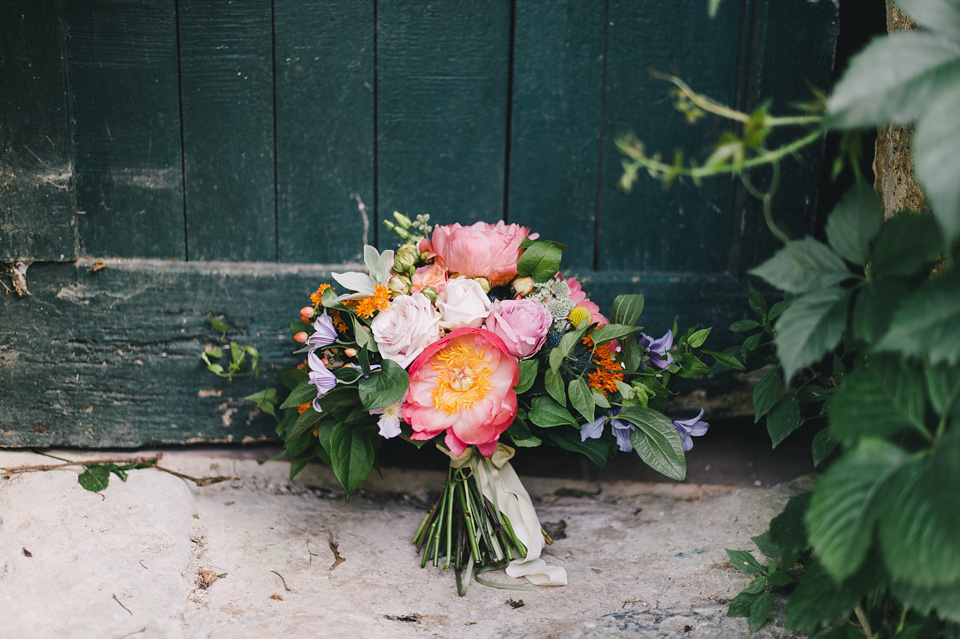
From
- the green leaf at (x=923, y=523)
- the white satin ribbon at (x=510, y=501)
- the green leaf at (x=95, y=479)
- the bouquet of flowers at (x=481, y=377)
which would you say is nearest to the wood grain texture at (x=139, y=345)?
the green leaf at (x=95, y=479)

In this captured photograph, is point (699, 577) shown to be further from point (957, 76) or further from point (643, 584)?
point (957, 76)

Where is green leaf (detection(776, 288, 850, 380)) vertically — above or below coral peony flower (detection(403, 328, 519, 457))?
above

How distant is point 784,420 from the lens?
3.52 ft

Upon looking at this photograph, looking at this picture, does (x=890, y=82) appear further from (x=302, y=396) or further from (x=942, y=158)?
(x=302, y=396)

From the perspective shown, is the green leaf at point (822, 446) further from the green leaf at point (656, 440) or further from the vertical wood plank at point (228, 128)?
the vertical wood plank at point (228, 128)

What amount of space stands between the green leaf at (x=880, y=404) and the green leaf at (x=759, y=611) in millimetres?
394

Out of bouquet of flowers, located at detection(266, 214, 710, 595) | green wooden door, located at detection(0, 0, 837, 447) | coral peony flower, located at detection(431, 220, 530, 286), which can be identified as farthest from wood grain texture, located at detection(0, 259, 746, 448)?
coral peony flower, located at detection(431, 220, 530, 286)

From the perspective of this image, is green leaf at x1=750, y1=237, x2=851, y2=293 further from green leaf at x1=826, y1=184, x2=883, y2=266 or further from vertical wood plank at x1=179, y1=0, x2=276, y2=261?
vertical wood plank at x1=179, y1=0, x2=276, y2=261

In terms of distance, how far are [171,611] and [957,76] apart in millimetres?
1106

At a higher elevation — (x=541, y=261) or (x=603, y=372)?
(x=541, y=261)

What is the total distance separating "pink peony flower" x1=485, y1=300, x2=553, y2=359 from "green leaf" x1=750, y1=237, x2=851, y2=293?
1.24ft

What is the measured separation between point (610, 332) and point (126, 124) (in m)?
0.99

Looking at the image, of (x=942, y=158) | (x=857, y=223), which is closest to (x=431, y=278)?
(x=857, y=223)

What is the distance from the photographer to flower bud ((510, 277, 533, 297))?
107 cm
